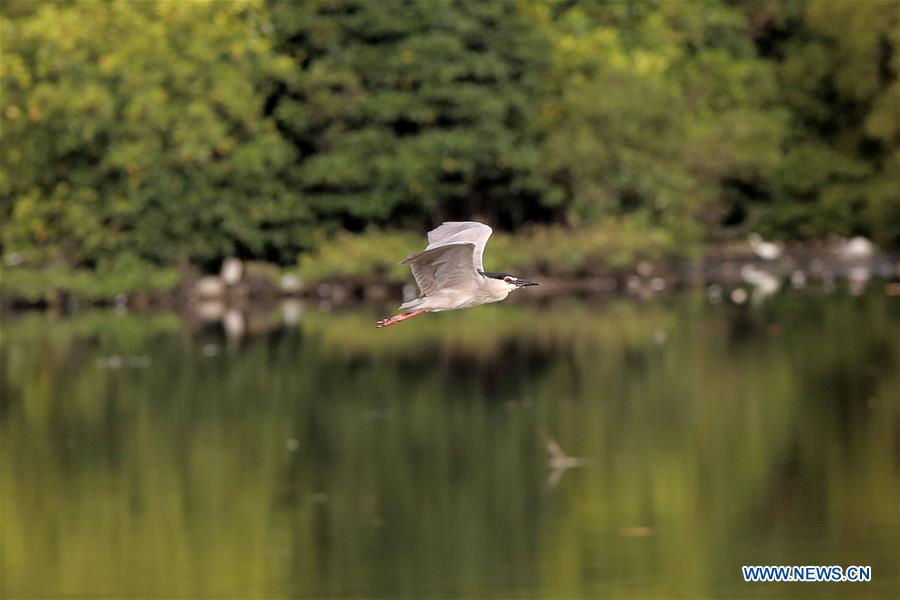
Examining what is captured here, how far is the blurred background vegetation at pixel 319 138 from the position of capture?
3978 cm

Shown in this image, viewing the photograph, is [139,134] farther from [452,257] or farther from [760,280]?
[452,257]

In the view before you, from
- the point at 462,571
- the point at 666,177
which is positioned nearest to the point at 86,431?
the point at 462,571

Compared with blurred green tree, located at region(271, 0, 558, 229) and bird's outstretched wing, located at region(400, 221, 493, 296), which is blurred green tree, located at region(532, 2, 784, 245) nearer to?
blurred green tree, located at region(271, 0, 558, 229)

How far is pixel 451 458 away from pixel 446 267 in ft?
44.3

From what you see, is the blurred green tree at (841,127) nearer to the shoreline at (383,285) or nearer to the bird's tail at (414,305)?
the shoreline at (383,285)

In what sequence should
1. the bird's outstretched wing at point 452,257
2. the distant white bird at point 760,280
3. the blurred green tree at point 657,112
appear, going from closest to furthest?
1. the bird's outstretched wing at point 452,257
2. the distant white bird at point 760,280
3. the blurred green tree at point 657,112

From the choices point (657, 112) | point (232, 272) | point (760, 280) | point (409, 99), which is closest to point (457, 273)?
point (409, 99)

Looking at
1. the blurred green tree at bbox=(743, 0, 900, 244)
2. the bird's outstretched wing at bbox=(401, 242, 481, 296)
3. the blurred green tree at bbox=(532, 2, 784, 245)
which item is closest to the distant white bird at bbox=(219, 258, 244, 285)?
the blurred green tree at bbox=(532, 2, 784, 245)

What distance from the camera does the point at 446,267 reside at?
29.6ft

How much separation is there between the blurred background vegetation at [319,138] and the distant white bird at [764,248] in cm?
357

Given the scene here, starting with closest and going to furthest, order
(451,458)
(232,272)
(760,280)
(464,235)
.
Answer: (464,235)
(451,458)
(232,272)
(760,280)

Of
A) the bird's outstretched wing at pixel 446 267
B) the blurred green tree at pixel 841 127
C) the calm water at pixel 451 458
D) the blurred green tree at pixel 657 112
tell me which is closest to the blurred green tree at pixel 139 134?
the calm water at pixel 451 458

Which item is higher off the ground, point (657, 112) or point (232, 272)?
point (657, 112)

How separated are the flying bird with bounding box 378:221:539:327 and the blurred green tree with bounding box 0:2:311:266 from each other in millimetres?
30913
